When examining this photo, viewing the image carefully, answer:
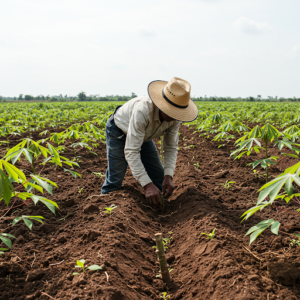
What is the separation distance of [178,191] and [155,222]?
0.75 m

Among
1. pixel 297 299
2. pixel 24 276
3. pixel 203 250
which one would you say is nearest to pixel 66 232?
pixel 24 276

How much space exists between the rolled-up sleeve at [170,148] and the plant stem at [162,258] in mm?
1340

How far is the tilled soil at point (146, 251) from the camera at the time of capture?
1556 millimetres

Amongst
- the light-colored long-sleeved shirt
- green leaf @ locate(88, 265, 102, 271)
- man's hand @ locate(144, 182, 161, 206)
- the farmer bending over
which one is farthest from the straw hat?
green leaf @ locate(88, 265, 102, 271)

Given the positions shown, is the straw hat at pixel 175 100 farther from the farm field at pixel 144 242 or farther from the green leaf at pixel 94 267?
the green leaf at pixel 94 267

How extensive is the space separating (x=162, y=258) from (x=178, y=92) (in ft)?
4.80

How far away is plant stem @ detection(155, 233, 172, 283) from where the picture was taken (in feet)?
5.18

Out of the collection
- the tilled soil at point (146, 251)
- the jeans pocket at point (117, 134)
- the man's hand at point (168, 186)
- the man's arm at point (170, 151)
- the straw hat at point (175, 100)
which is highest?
the straw hat at point (175, 100)

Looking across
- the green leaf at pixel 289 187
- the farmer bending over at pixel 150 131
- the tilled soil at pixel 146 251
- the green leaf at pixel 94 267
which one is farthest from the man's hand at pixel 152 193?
the green leaf at pixel 289 187

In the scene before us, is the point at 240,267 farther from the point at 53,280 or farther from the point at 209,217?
the point at 53,280

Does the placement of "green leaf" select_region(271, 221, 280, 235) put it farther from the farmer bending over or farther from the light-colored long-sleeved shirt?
the light-colored long-sleeved shirt

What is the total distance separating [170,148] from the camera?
313 cm

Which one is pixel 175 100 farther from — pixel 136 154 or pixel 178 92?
pixel 136 154

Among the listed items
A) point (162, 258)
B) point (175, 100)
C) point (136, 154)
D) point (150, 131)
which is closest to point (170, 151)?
point (150, 131)
